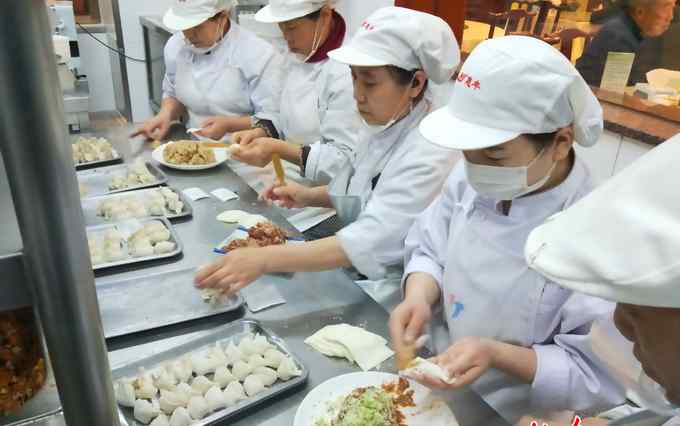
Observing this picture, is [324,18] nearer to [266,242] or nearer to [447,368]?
[266,242]

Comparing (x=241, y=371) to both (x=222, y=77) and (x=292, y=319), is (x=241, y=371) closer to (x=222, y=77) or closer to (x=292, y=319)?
(x=292, y=319)

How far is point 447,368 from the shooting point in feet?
3.29

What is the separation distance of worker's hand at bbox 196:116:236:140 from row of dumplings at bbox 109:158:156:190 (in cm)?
43

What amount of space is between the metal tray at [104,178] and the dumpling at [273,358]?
3.54ft

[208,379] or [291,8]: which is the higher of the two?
[291,8]

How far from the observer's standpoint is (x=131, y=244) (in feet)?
5.05

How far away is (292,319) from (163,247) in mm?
486

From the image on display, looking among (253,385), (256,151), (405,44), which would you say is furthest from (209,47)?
(253,385)

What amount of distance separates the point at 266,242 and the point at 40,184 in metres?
1.19

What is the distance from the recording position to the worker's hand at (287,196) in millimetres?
1858

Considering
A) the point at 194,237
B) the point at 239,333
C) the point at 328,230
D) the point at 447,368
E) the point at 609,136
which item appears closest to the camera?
the point at 447,368

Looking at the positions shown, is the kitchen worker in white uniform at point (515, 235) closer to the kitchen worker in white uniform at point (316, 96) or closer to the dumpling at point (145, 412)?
the dumpling at point (145, 412)

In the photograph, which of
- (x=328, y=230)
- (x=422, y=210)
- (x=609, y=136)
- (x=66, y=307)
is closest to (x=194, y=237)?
(x=328, y=230)

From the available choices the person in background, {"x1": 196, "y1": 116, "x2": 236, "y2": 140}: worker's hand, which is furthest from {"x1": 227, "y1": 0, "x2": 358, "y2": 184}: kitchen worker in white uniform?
the person in background
